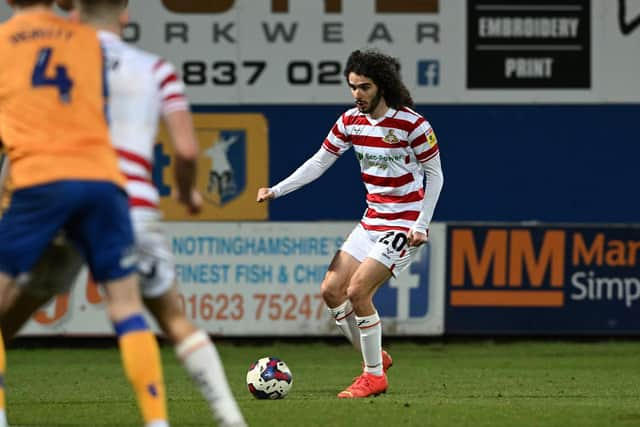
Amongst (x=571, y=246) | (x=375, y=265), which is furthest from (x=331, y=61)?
(x=375, y=265)

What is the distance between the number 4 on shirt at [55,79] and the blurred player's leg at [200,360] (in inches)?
34.2

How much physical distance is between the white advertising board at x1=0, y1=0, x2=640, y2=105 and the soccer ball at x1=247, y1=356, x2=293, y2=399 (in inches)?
231

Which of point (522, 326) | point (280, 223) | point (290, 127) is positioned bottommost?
point (522, 326)

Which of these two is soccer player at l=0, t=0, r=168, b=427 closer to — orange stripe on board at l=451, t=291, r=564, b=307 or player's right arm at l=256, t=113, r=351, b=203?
player's right arm at l=256, t=113, r=351, b=203

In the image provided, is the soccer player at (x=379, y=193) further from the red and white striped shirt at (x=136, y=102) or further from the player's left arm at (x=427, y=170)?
the red and white striped shirt at (x=136, y=102)

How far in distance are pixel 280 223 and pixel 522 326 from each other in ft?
8.41

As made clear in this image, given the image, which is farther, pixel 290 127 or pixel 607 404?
pixel 290 127

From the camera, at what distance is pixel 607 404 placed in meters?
8.23

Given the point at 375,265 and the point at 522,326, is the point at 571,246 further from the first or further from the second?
the point at 375,265

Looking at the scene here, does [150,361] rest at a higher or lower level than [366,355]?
higher

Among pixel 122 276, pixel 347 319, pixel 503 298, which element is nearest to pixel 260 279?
pixel 503 298

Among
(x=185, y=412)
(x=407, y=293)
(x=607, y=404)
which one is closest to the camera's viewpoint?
(x=185, y=412)

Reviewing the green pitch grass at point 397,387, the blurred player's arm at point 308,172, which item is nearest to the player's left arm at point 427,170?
the blurred player's arm at point 308,172

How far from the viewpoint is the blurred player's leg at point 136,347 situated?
530 cm
